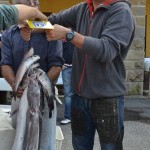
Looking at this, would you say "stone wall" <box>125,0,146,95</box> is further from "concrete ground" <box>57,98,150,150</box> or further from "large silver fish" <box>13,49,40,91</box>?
"large silver fish" <box>13,49,40,91</box>

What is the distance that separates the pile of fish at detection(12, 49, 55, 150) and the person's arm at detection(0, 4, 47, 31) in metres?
0.53

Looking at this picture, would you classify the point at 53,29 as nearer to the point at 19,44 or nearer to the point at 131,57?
the point at 19,44

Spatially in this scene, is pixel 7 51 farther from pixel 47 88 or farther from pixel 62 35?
pixel 62 35

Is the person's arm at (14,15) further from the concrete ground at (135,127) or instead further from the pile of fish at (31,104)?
the concrete ground at (135,127)

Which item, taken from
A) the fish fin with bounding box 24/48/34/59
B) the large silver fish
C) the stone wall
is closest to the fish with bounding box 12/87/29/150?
the large silver fish

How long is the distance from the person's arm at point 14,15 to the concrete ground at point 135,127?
3303 millimetres

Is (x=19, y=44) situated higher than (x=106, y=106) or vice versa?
(x=19, y=44)

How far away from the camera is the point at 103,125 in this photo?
148 inches

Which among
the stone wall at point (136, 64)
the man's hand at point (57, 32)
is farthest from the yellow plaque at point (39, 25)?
the stone wall at point (136, 64)

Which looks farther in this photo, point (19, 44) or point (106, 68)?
point (19, 44)

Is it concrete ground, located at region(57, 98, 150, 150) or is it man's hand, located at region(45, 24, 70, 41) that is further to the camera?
concrete ground, located at region(57, 98, 150, 150)

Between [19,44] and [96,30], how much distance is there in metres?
0.95

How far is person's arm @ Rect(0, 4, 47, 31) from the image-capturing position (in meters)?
3.14

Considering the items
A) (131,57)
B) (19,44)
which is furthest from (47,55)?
(131,57)
